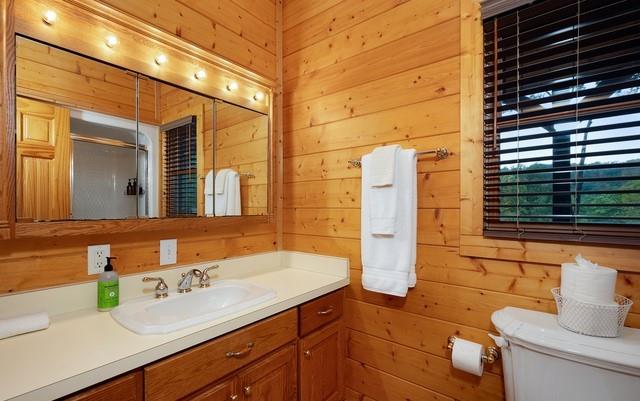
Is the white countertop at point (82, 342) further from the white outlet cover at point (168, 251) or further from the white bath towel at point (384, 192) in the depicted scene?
the white bath towel at point (384, 192)

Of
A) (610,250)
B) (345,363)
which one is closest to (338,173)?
(345,363)

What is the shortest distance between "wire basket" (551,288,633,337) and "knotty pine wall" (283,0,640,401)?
0.52ft

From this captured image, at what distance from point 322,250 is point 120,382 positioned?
1183mm

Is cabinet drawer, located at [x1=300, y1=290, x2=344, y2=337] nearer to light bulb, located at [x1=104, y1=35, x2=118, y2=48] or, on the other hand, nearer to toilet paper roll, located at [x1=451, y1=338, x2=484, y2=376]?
toilet paper roll, located at [x1=451, y1=338, x2=484, y2=376]

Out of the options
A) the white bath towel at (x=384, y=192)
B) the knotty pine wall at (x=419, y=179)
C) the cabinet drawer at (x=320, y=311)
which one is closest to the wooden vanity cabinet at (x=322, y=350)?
the cabinet drawer at (x=320, y=311)

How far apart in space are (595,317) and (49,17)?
2105 mm

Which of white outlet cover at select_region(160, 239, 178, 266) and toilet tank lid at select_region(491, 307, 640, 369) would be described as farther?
white outlet cover at select_region(160, 239, 178, 266)

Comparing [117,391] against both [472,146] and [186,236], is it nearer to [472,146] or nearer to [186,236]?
[186,236]

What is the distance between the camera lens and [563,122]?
3.78ft

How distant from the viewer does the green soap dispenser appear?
114 centimetres

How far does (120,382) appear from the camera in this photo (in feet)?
2.61

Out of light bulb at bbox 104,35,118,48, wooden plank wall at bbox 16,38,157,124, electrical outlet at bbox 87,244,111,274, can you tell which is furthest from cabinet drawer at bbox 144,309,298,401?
light bulb at bbox 104,35,118,48

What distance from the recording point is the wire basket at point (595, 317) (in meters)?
0.93

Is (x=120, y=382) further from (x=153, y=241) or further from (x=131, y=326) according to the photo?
(x=153, y=241)
